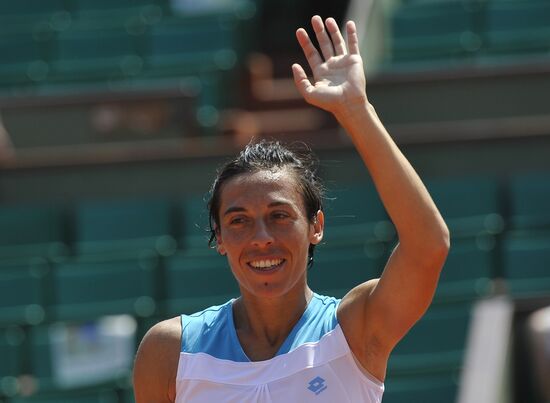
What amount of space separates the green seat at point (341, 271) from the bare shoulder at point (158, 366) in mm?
4224

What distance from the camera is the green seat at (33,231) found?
798 cm

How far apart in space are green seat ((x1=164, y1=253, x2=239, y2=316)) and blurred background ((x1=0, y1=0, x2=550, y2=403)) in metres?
0.01

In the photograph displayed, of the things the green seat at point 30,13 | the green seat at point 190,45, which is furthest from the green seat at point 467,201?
the green seat at point 30,13

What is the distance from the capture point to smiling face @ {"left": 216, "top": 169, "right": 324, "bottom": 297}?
238 cm

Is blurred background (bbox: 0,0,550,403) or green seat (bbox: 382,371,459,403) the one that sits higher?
blurred background (bbox: 0,0,550,403)

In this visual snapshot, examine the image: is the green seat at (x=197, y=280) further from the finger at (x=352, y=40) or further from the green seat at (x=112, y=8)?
the finger at (x=352, y=40)

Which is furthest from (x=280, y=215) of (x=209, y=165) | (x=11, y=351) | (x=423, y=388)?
(x=209, y=165)

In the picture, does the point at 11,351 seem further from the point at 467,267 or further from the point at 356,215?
the point at 467,267

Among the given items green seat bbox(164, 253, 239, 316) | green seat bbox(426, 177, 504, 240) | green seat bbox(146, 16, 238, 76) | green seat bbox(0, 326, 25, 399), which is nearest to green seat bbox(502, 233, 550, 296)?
green seat bbox(426, 177, 504, 240)

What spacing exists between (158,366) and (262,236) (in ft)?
1.14

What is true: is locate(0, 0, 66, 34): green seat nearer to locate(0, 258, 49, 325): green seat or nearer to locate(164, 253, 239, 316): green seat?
locate(0, 258, 49, 325): green seat

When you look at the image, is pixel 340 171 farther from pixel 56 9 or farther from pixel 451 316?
pixel 56 9

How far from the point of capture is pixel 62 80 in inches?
387

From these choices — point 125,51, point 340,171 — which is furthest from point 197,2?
point 340,171
